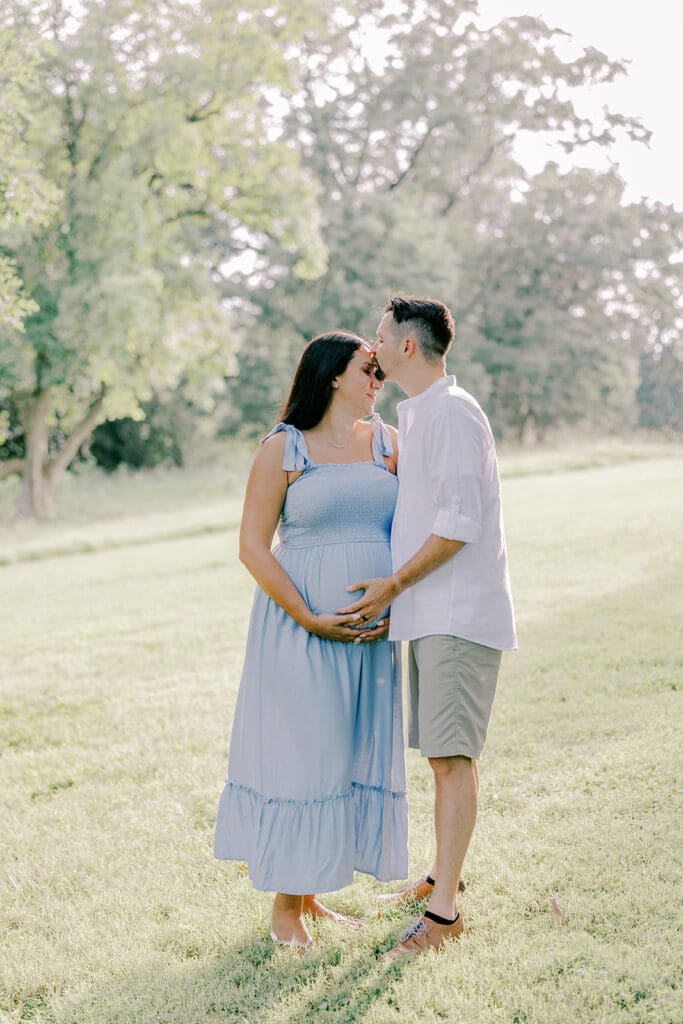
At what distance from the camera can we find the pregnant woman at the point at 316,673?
370cm

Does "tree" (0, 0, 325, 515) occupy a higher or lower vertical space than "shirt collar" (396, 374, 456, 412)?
higher

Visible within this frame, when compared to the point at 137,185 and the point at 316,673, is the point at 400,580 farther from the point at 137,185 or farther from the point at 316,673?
the point at 137,185

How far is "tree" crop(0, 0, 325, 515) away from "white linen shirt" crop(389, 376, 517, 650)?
19.0 meters

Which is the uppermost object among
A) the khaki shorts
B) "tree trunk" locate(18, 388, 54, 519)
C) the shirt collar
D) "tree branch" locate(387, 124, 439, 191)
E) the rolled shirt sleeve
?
"tree branch" locate(387, 124, 439, 191)

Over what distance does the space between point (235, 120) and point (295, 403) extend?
22803mm

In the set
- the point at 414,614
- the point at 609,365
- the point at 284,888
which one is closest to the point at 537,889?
the point at 284,888

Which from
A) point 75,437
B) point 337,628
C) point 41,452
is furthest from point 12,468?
point 337,628

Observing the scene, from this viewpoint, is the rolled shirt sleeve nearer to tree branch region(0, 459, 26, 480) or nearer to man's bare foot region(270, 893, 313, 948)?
man's bare foot region(270, 893, 313, 948)

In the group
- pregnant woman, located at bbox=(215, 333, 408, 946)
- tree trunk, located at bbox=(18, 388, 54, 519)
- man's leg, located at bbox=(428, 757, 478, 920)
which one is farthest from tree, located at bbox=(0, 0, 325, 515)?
man's leg, located at bbox=(428, 757, 478, 920)

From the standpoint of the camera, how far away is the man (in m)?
3.49

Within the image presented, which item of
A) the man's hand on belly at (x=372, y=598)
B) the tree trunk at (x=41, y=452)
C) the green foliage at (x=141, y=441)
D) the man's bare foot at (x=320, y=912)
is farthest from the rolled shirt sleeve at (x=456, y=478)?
the green foliage at (x=141, y=441)

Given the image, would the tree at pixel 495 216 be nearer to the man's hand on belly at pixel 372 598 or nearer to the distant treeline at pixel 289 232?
the distant treeline at pixel 289 232

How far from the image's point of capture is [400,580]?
354 centimetres

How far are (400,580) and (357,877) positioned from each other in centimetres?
161
